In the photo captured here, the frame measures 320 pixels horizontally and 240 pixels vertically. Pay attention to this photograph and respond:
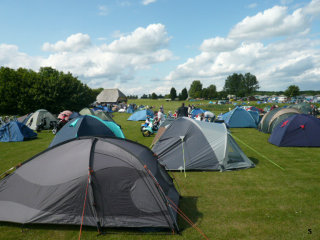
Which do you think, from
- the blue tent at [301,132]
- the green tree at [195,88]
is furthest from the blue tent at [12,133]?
the green tree at [195,88]

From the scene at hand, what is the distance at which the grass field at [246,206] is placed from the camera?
15.1 feet

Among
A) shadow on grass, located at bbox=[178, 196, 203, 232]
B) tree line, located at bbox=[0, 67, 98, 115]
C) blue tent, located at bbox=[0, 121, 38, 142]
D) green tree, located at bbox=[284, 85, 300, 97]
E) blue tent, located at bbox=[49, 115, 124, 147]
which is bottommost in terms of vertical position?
shadow on grass, located at bbox=[178, 196, 203, 232]

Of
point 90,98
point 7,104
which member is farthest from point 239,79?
point 7,104

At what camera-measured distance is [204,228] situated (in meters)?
4.80

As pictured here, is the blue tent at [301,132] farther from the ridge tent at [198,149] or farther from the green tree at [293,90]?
the green tree at [293,90]

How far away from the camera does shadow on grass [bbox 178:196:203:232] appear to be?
4.95 metres

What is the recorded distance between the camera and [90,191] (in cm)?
477

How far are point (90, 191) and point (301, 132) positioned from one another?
11.8 meters

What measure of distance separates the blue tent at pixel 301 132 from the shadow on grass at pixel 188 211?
28.2 ft

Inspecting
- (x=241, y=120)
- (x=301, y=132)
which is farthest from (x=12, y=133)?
(x=241, y=120)

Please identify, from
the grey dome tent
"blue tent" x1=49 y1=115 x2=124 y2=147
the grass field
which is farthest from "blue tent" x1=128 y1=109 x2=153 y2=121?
the grey dome tent

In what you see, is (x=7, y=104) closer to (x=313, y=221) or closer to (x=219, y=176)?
(x=219, y=176)

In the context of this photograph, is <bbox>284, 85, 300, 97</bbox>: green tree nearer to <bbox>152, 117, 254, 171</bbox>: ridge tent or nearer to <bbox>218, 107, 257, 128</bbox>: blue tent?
<bbox>218, 107, 257, 128</bbox>: blue tent

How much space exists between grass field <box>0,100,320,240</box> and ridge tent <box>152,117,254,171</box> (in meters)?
0.36
